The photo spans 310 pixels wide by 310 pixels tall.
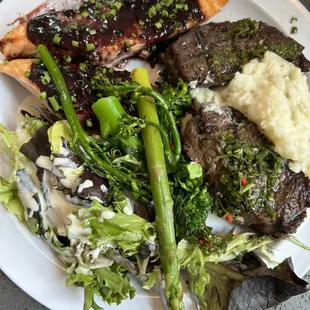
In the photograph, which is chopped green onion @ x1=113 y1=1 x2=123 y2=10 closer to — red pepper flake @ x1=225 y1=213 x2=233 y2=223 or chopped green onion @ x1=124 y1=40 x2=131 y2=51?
chopped green onion @ x1=124 y1=40 x2=131 y2=51

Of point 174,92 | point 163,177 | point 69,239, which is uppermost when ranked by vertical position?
point 174,92

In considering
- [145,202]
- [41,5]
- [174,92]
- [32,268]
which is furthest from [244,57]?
[32,268]

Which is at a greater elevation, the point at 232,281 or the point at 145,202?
the point at 145,202

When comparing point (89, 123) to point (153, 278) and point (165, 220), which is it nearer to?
point (165, 220)

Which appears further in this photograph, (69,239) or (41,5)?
(41,5)

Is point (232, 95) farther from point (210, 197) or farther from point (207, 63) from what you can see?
point (210, 197)

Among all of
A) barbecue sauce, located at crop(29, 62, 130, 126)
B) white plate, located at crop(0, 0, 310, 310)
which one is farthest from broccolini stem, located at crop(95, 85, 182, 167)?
white plate, located at crop(0, 0, 310, 310)
